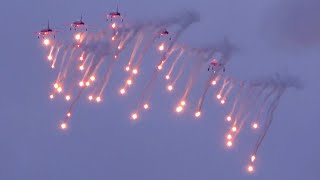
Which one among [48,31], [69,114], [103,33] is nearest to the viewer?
[48,31]

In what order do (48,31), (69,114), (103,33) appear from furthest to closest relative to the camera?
1. (69,114)
2. (103,33)
3. (48,31)

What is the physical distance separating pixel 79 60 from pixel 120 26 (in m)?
7.57

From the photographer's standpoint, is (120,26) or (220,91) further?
(220,91)

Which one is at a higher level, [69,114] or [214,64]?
[69,114]

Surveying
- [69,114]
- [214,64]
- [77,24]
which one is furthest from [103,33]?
[69,114]

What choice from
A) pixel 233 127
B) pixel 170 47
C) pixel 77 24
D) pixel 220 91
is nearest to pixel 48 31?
pixel 77 24

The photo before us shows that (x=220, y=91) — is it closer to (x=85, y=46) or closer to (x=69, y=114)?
(x=69, y=114)

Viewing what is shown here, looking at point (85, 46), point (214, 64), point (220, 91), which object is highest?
point (220, 91)

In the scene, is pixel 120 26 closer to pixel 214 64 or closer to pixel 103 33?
pixel 103 33

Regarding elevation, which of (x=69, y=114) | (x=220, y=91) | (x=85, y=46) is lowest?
(x=85, y=46)

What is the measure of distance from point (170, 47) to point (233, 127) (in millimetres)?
10713

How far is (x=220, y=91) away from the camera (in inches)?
3536

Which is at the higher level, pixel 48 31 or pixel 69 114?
pixel 69 114

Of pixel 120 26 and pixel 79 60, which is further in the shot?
pixel 79 60
